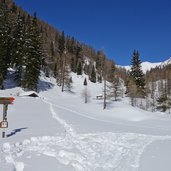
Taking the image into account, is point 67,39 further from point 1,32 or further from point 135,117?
point 135,117

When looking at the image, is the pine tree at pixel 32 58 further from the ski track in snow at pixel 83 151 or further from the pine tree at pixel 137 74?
the ski track in snow at pixel 83 151

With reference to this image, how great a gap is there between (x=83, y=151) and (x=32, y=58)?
44887 millimetres

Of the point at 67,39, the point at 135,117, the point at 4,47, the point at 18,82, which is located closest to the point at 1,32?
the point at 4,47

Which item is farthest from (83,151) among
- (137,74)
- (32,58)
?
(137,74)

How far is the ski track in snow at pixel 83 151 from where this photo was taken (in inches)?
390

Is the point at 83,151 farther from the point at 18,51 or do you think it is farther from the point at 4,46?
the point at 18,51

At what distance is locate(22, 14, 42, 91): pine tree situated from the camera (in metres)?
53.1

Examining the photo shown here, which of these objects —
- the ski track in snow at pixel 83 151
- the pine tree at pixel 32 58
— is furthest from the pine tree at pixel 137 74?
the ski track in snow at pixel 83 151

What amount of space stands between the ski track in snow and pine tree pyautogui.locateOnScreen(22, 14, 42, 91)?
128ft

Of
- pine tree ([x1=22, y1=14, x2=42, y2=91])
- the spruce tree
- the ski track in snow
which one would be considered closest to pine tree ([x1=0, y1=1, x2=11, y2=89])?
the spruce tree

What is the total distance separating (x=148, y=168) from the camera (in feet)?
32.8

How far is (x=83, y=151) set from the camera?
11.9 metres

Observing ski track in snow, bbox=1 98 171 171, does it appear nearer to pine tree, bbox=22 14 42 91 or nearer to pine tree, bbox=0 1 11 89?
pine tree, bbox=0 1 11 89

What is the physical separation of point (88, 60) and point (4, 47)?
128060 millimetres
